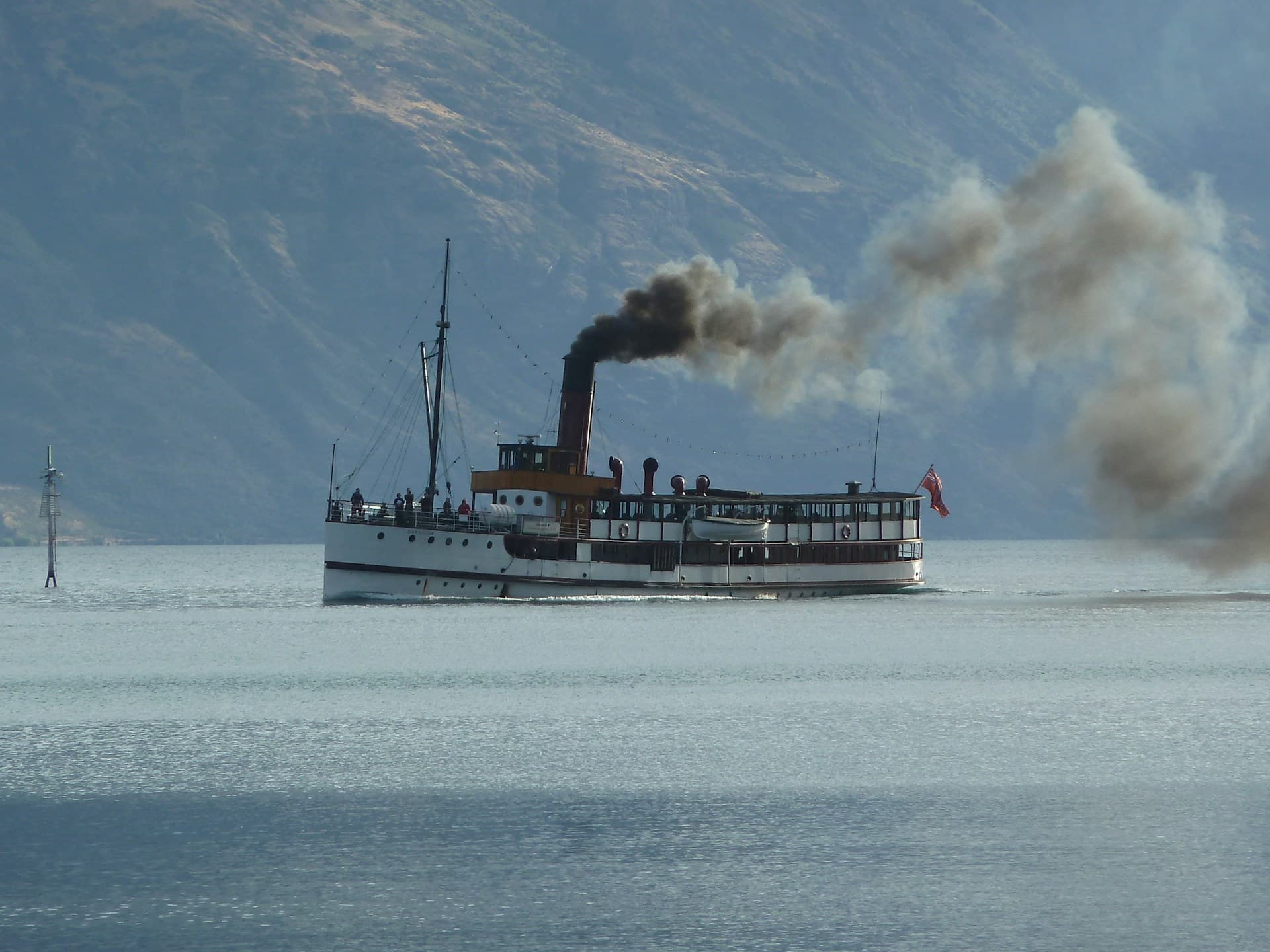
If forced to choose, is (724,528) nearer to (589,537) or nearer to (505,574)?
(589,537)

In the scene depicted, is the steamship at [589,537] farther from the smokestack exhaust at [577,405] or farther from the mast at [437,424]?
the mast at [437,424]

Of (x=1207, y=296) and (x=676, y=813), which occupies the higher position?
(x=1207, y=296)

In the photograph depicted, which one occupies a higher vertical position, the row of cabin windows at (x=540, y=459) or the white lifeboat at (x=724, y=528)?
the row of cabin windows at (x=540, y=459)

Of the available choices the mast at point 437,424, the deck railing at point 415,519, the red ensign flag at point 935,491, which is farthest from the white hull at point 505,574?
the red ensign flag at point 935,491

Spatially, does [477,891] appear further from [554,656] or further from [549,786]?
[554,656]

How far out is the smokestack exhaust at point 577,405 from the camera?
101 m

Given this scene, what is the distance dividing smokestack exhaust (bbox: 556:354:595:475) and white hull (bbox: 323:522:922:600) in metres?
6.26

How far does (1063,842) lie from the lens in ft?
112

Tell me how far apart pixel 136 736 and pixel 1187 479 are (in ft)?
244

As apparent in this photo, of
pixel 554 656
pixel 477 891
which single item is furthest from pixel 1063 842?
pixel 554 656

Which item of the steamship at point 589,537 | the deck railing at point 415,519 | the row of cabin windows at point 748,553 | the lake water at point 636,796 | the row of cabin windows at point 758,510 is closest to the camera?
the lake water at point 636,796

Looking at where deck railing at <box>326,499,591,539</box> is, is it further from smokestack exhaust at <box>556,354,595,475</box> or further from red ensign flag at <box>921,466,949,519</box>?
red ensign flag at <box>921,466,949,519</box>

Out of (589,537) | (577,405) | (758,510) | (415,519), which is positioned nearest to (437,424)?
(577,405)

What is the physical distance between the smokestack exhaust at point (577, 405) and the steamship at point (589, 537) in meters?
0.08
